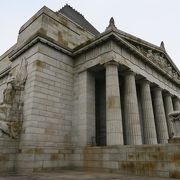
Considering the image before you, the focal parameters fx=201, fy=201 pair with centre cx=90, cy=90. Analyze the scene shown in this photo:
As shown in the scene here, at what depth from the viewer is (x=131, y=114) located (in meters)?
14.5

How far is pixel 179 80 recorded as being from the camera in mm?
23297

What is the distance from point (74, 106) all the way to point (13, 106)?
13.7 ft

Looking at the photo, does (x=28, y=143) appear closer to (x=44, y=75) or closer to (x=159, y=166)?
(x=44, y=75)


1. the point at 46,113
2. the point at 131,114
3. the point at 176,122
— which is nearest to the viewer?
the point at 176,122

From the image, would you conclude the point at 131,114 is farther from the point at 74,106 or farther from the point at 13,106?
the point at 13,106

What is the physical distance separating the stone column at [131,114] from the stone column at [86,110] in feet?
8.64

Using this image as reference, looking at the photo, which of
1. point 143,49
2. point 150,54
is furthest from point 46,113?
point 150,54

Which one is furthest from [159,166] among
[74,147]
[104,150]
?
[74,147]

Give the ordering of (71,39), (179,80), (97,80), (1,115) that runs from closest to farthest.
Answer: (1,115) < (71,39) < (97,80) < (179,80)

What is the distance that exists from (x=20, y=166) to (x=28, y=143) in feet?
4.26

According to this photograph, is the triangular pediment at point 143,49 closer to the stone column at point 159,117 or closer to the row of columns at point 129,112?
the row of columns at point 129,112

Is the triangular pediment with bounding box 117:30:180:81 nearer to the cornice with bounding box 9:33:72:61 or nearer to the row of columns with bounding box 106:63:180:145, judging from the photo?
the row of columns with bounding box 106:63:180:145

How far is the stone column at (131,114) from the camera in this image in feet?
46.2

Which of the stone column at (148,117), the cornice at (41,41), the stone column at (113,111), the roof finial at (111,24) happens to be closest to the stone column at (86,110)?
the stone column at (113,111)
